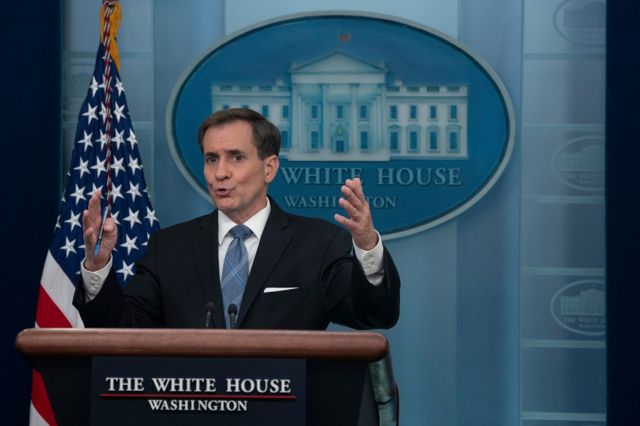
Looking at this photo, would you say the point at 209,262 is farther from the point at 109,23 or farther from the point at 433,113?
the point at 433,113

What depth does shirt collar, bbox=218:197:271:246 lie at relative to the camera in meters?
2.52

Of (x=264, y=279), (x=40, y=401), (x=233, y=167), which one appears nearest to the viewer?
(x=264, y=279)

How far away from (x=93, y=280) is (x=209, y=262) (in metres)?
0.47

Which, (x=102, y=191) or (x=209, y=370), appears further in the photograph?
(x=102, y=191)

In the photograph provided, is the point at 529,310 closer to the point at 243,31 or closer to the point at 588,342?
the point at 588,342

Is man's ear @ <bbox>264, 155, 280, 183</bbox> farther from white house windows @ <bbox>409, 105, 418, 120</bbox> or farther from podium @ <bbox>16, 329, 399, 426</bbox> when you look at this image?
white house windows @ <bbox>409, 105, 418, 120</bbox>

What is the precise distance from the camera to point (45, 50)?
3896 mm

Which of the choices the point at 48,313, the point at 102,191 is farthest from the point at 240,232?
the point at 48,313

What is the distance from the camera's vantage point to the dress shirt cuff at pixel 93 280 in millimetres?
1987

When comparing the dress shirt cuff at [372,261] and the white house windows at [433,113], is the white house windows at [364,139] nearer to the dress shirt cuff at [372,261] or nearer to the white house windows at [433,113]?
the white house windows at [433,113]

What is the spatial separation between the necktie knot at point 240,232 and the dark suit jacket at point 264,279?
1.9 inches

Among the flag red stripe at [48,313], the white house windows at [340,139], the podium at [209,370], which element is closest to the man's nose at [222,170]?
the podium at [209,370]

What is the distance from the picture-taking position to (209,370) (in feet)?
4.90

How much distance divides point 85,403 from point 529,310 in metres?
→ 2.70
